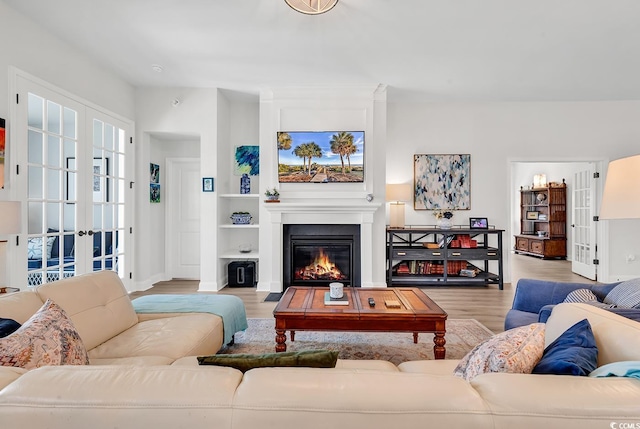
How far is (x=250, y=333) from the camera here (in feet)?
10.6

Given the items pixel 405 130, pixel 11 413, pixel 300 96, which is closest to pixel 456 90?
pixel 405 130

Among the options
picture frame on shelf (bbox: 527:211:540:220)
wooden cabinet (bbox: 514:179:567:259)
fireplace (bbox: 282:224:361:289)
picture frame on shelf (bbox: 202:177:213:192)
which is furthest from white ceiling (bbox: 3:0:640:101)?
picture frame on shelf (bbox: 527:211:540:220)

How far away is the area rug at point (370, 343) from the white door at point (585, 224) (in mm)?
3774

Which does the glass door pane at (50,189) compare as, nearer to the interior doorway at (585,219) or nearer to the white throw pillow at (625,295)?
the white throw pillow at (625,295)

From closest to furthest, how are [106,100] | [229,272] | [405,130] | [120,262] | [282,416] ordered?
[282,416]
[106,100]
[120,262]
[229,272]
[405,130]

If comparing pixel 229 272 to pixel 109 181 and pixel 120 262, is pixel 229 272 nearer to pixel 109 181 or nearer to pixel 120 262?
pixel 120 262

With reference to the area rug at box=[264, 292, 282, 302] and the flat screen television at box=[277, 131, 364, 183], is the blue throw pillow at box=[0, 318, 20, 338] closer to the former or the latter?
the area rug at box=[264, 292, 282, 302]

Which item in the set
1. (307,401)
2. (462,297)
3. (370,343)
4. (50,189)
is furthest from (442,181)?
(307,401)

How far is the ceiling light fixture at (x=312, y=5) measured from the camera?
9.14 ft

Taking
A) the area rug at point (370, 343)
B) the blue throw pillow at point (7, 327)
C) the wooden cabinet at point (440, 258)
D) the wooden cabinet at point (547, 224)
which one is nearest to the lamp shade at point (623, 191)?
the area rug at point (370, 343)

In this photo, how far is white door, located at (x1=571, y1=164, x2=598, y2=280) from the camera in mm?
5801

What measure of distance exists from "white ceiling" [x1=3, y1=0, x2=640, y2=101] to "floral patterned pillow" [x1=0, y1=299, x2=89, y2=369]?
104 inches

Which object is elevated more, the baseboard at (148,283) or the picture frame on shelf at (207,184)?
the picture frame on shelf at (207,184)

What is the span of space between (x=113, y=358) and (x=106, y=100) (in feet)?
12.4
